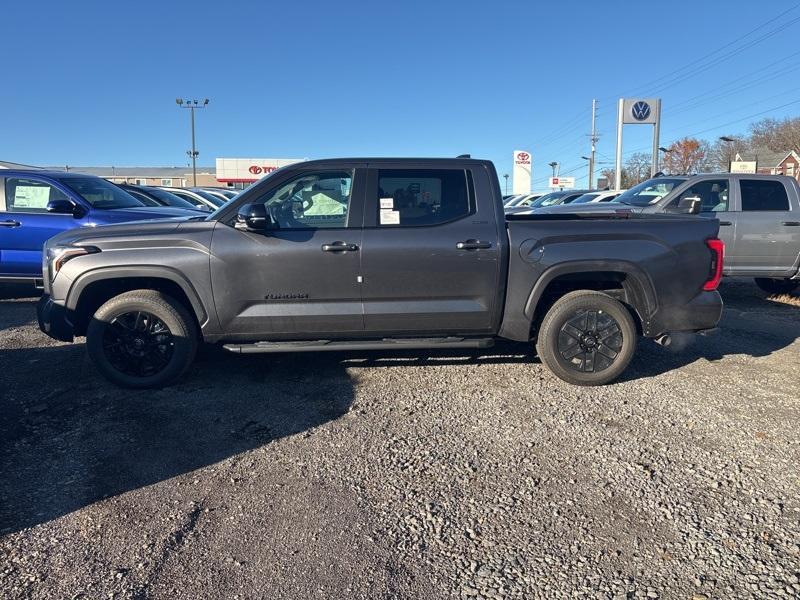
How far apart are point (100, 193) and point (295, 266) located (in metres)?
5.43

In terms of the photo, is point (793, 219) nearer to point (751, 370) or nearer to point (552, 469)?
point (751, 370)

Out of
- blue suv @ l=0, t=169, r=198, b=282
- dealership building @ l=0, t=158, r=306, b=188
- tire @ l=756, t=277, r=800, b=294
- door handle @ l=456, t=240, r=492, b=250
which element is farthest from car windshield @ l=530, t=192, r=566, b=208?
dealership building @ l=0, t=158, r=306, b=188

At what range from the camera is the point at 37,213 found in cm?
796

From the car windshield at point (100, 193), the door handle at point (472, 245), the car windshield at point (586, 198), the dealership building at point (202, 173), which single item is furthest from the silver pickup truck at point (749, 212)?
the dealership building at point (202, 173)

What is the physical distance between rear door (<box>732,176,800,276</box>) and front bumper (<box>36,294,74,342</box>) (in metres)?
8.45

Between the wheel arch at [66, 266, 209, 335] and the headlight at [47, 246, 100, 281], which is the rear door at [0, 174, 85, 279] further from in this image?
the wheel arch at [66, 266, 209, 335]

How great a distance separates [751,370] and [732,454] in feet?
6.64

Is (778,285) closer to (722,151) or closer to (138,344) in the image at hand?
(138,344)

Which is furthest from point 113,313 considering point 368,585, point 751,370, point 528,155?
point 528,155

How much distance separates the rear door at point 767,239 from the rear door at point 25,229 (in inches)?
367

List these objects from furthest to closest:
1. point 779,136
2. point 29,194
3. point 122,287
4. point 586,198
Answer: point 779,136
point 586,198
point 29,194
point 122,287

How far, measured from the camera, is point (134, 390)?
4.72 meters

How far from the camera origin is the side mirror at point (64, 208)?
25.1 feet

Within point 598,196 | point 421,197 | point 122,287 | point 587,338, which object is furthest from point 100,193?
point 598,196
